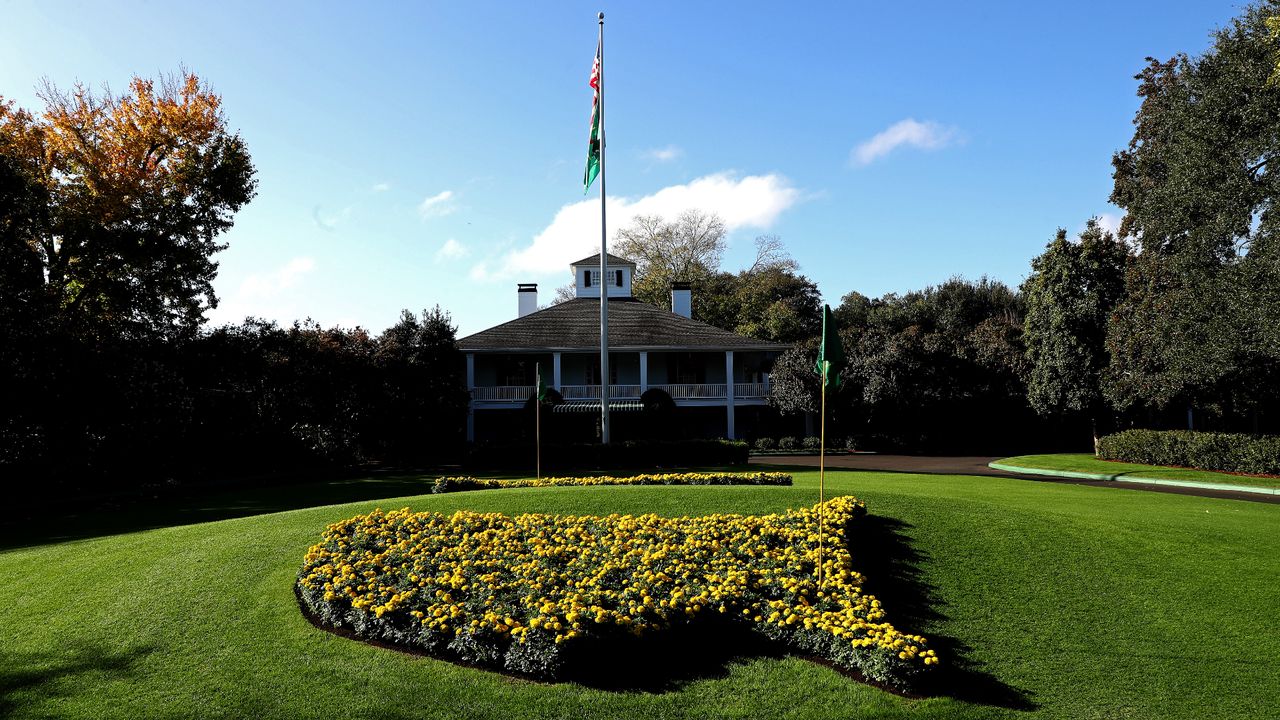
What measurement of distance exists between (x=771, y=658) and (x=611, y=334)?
32.8 metres

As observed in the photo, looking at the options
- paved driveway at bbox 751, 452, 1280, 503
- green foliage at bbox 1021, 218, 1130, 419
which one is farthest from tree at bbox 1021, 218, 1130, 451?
paved driveway at bbox 751, 452, 1280, 503

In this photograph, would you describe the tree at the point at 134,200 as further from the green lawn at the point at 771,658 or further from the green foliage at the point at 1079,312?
the green foliage at the point at 1079,312

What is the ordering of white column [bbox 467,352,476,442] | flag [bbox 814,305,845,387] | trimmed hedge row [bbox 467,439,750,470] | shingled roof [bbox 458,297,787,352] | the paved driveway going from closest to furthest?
flag [bbox 814,305,845,387] → the paved driveway → trimmed hedge row [bbox 467,439,750,470] → white column [bbox 467,352,476,442] → shingled roof [bbox 458,297,787,352]

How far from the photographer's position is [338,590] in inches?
347

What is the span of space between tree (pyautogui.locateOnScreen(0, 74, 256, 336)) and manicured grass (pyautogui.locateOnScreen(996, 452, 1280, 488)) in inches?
1288

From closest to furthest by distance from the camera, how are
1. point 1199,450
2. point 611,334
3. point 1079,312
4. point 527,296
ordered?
point 1199,450 < point 1079,312 < point 611,334 < point 527,296

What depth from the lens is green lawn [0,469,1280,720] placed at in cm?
698

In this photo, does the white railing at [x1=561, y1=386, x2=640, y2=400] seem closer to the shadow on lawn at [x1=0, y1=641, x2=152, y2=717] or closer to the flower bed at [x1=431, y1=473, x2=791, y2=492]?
the flower bed at [x1=431, y1=473, x2=791, y2=492]

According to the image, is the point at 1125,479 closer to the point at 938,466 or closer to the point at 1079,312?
the point at 938,466

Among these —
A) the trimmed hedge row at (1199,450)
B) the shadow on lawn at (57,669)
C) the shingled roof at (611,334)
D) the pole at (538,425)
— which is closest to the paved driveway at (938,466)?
the trimmed hedge row at (1199,450)

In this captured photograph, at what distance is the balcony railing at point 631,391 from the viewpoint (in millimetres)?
38625

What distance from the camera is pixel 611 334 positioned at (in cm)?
4034

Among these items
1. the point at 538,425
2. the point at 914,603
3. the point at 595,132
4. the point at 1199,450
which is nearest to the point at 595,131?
the point at 595,132

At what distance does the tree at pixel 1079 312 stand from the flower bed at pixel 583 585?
28.0 m
